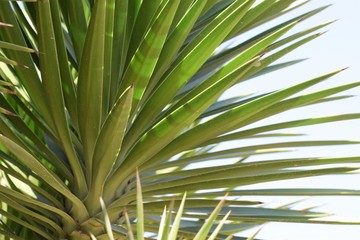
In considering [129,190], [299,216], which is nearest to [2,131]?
[129,190]

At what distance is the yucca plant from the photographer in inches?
65.4

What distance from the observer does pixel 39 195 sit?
1.97 metres

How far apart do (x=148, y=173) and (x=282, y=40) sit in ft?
2.14

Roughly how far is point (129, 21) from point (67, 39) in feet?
0.74

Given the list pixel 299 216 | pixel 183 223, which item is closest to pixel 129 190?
pixel 183 223

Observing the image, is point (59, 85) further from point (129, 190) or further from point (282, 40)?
point (282, 40)

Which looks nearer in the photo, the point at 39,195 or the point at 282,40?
the point at 39,195

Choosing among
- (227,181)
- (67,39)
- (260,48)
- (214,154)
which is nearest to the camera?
(260,48)

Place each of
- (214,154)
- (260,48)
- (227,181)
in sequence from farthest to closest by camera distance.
Result: (214,154) → (227,181) → (260,48)

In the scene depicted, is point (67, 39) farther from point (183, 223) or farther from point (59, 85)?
point (183, 223)

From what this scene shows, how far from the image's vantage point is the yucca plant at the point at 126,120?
1.66 m

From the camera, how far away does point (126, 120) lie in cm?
159

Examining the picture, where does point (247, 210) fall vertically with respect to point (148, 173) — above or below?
below

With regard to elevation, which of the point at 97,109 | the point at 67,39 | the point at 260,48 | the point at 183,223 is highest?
the point at 67,39
